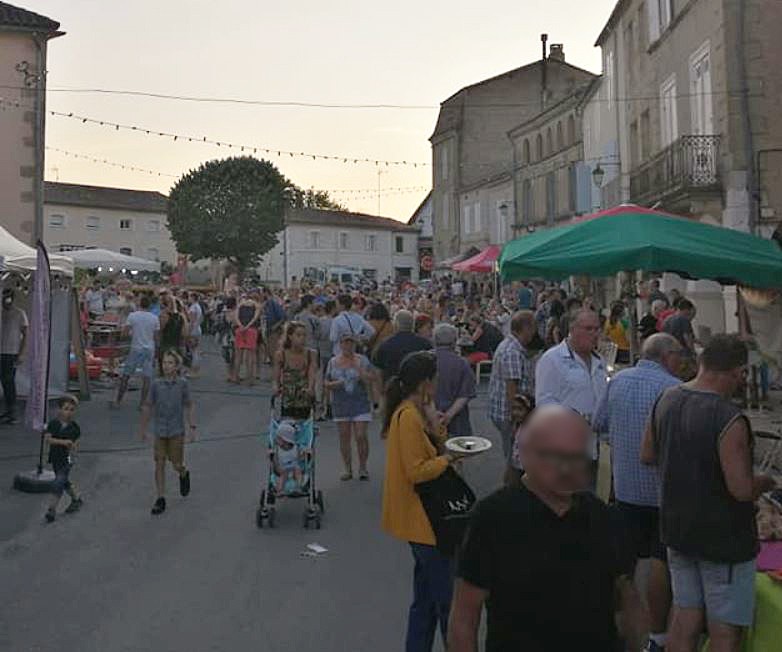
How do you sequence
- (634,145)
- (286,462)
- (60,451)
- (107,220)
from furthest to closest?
1. (107,220)
2. (634,145)
3. (60,451)
4. (286,462)

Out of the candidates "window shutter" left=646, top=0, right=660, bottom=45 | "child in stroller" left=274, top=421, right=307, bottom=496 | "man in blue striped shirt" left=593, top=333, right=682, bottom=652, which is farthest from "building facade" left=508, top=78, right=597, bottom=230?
"man in blue striped shirt" left=593, top=333, right=682, bottom=652

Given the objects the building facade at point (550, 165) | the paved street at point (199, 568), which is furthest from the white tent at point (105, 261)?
the paved street at point (199, 568)

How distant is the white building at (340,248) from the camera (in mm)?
76125

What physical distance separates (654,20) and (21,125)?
51.8 ft

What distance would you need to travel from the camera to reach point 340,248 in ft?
254

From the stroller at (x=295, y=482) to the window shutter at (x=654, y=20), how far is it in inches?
674

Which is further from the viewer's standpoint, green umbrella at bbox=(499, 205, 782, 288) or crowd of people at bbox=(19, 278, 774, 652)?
green umbrella at bbox=(499, 205, 782, 288)

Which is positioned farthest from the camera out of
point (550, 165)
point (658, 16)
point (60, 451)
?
point (550, 165)

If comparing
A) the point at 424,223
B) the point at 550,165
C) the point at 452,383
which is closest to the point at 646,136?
the point at 550,165

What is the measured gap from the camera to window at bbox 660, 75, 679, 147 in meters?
20.5

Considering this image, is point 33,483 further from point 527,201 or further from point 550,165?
point 527,201

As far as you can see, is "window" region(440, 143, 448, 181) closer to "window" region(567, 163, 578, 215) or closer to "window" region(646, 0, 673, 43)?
"window" region(567, 163, 578, 215)

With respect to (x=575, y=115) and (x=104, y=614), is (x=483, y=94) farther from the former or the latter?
(x=104, y=614)

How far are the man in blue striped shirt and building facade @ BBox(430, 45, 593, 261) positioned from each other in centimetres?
4455
